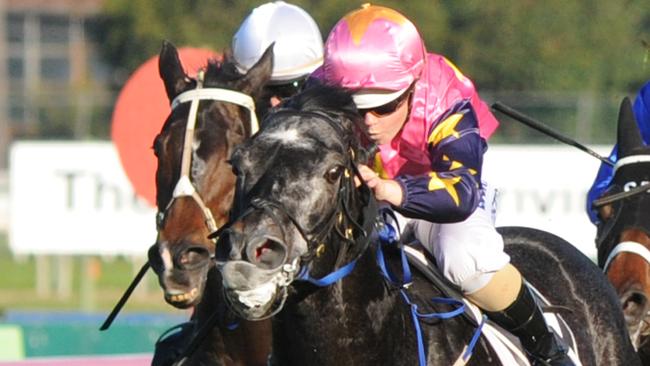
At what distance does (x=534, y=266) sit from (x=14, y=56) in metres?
32.3

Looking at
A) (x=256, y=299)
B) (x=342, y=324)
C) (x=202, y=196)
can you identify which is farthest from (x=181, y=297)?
(x=256, y=299)

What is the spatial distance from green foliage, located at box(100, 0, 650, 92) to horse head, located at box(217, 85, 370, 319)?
60.9 feet

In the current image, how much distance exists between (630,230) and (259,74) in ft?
5.53

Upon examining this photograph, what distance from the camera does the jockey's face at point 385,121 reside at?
4.22m

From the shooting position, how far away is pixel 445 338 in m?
4.35

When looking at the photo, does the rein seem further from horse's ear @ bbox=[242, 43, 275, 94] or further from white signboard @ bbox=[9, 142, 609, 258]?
white signboard @ bbox=[9, 142, 609, 258]

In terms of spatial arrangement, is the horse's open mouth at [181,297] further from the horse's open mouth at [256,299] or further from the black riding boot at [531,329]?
the horse's open mouth at [256,299]

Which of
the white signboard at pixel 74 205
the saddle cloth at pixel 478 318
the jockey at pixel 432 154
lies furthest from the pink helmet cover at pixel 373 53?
the white signboard at pixel 74 205

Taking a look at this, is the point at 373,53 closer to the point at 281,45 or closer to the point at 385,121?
the point at 385,121

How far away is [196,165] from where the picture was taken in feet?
17.6

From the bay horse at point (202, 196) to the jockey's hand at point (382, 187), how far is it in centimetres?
134

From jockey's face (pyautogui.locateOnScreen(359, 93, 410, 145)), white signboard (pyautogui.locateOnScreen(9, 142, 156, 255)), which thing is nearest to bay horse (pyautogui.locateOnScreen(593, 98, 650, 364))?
jockey's face (pyautogui.locateOnScreen(359, 93, 410, 145))

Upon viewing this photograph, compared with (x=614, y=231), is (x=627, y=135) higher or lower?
higher

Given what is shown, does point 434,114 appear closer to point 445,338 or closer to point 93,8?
point 445,338
